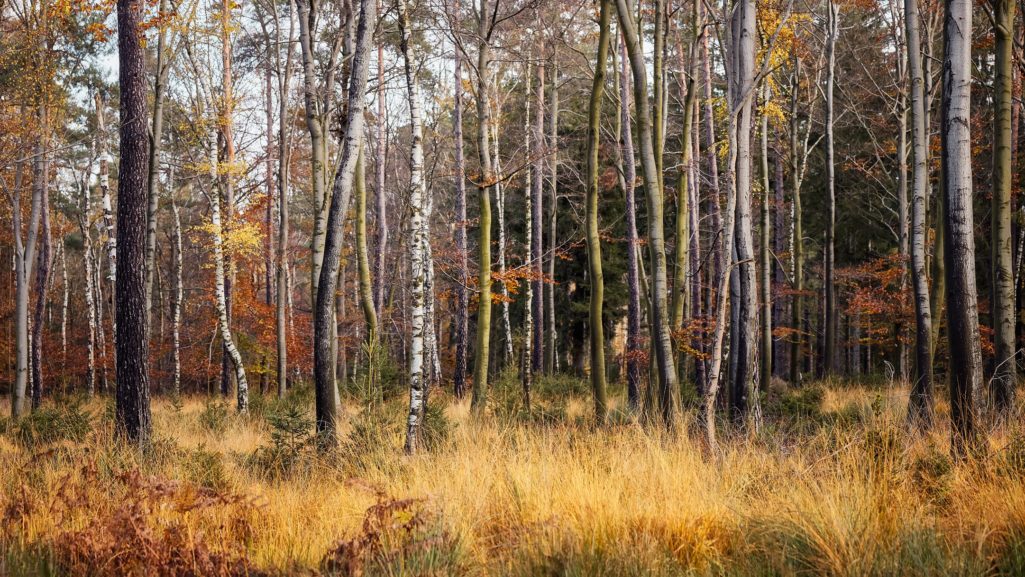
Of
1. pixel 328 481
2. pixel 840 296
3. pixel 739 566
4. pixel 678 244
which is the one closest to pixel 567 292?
pixel 840 296

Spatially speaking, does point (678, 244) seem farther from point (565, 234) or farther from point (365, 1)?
point (565, 234)

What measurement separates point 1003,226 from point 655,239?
12.5ft

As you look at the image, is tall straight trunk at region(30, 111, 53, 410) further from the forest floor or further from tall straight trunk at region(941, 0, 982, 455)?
tall straight trunk at region(941, 0, 982, 455)

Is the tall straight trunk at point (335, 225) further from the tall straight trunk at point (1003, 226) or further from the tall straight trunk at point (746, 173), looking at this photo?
the tall straight trunk at point (1003, 226)

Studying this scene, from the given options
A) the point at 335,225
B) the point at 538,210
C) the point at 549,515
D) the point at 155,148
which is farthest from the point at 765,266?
the point at 155,148

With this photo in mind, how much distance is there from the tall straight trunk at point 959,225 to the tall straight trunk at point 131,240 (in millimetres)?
8360

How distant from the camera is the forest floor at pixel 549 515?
3486mm

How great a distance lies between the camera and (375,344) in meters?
7.25

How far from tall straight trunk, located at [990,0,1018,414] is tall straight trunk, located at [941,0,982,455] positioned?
0.86 m

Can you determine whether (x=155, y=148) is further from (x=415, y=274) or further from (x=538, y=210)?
(x=538, y=210)

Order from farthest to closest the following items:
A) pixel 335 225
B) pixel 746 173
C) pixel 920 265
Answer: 1. pixel 920 265
2. pixel 335 225
3. pixel 746 173

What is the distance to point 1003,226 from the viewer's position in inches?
288

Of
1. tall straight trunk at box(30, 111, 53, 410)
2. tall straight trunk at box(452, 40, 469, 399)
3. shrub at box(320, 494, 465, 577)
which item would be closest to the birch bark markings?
tall straight trunk at box(452, 40, 469, 399)

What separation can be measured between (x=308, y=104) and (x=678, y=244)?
6155 mm
